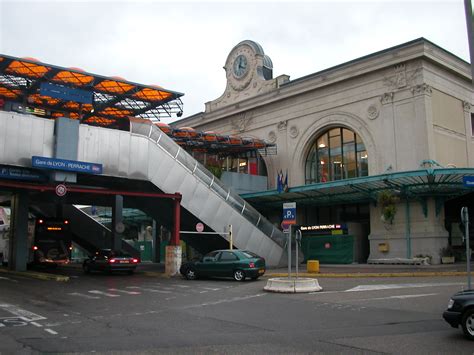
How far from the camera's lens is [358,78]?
34.7 m

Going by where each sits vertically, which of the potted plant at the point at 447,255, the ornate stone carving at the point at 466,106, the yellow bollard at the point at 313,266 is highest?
the ornate stone carving at the point at 466,106

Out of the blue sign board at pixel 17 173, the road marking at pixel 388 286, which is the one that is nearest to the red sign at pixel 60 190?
the blue sign board at pixel 17 173

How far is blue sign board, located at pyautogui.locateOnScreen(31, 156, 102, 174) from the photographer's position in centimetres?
2303

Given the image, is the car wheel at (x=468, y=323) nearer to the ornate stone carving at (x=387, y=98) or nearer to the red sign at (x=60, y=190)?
the red sign at (x=60, y=190)

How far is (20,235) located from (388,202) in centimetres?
2151

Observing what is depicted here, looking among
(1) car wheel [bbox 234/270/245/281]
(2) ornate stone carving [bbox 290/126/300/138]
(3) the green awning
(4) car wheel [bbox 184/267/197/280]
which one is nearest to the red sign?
(4) car wheel [bbox 184/267/197/280]

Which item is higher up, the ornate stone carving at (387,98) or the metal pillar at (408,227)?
the ornate stone carving at (387,98)

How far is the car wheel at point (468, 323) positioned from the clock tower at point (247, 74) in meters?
33.3

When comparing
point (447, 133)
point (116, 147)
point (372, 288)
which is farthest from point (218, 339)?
point (447, 133)

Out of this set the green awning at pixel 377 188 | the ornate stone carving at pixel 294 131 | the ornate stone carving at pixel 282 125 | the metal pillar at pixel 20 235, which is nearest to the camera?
the green awning at pixel 377 188

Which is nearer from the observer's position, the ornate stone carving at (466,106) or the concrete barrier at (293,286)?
the concrete barrier at (293,286)

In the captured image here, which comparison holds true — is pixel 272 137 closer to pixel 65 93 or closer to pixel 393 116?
pixel 393 116

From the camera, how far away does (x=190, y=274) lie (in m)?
23.1

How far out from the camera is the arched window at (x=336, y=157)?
116ft
